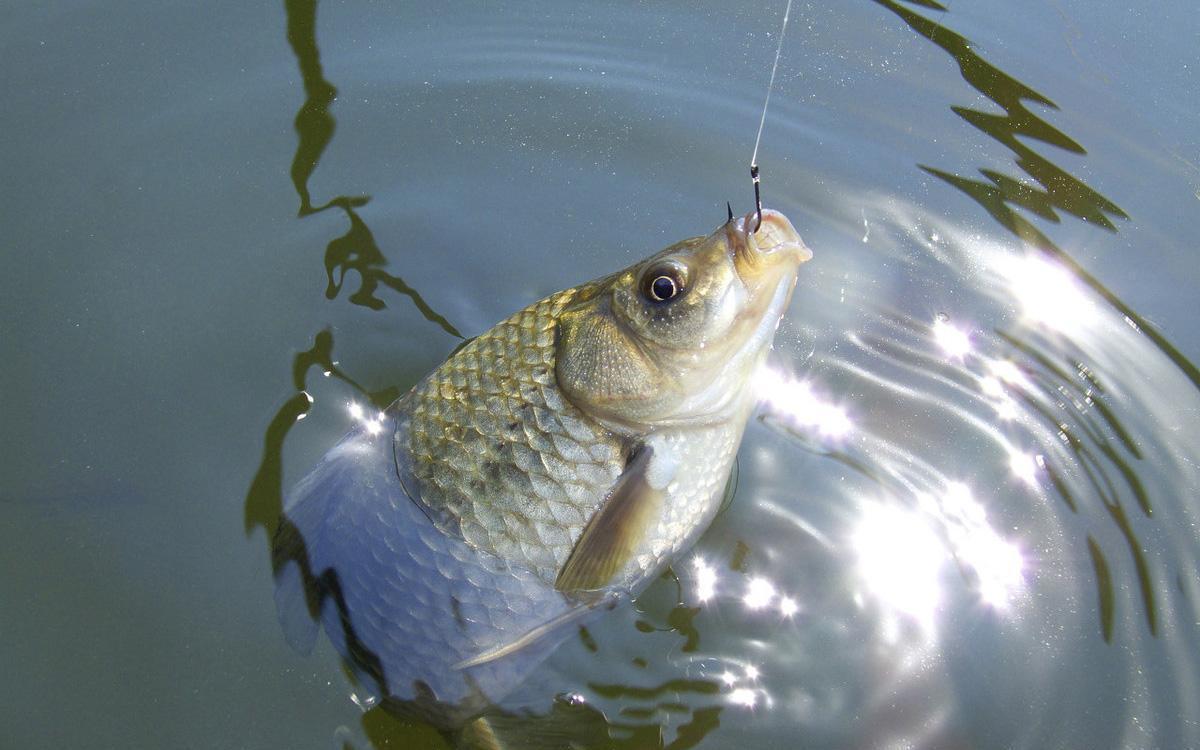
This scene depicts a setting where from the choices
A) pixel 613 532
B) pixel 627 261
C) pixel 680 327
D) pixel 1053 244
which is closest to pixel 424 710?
pixel 613 532

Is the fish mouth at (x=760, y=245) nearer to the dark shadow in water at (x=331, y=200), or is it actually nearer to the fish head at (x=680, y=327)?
the fish head at (x=680, y=327)

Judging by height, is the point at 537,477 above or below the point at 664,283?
below

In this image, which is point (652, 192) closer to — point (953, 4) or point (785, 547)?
point (785, 547)

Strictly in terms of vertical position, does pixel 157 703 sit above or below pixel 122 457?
below

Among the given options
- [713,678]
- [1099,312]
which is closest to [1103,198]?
[1099,312]

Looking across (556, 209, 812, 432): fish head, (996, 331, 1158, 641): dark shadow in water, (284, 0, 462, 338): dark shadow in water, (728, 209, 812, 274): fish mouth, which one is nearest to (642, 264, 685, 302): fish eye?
(556, 209, 812, 432): fish head

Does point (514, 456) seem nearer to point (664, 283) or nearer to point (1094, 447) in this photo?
point (664, 283)

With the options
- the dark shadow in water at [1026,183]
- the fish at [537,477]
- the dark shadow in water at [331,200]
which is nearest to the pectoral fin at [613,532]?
the fish at [537,477]
